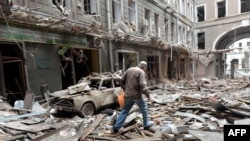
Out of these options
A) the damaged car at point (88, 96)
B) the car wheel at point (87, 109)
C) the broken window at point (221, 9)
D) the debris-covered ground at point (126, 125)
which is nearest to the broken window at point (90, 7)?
the damaged car at point (88, 96)

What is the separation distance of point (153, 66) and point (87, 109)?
12146 millimetres

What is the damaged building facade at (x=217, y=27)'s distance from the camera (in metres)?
30.4

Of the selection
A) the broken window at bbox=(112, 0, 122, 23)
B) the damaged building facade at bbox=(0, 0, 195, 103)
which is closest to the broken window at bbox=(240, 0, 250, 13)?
the damaged building facade at bbox=(0, 0, 195, 103)

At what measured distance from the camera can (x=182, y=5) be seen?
27.1 m

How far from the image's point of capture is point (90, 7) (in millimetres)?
12992

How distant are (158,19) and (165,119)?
14.4 m

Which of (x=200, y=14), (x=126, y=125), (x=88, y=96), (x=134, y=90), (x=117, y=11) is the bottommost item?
(x=126, y=125)

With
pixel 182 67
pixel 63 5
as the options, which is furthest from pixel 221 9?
pixel 63 5

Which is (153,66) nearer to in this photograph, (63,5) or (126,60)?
(126,60)

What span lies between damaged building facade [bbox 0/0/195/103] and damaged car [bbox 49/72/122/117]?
168 centimetres

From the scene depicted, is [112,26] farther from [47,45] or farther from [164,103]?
[164,103]

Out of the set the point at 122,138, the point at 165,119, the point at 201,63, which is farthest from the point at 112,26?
the point at 201,63

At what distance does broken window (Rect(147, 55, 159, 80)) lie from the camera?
19.0 metres

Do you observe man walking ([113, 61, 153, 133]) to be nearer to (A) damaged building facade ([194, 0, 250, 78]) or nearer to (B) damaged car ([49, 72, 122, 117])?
(B) damaged car ([49, 72, 122, 117])
